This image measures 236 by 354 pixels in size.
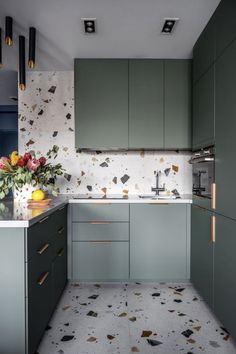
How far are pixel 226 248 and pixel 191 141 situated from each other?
1495 millimetres

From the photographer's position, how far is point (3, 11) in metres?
2.24

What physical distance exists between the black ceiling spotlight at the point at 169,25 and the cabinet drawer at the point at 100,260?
204cm

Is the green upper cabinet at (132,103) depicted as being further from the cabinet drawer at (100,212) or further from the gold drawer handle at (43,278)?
the gold drawer handle at (43,278)

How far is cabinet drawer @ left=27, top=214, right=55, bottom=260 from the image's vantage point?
5.07 ft

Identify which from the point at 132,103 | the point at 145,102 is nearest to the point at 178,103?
the point at 145,102

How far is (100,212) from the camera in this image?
113 inches

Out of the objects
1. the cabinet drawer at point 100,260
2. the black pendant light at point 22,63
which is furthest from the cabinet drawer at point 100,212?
the black pendant light at point 22,63

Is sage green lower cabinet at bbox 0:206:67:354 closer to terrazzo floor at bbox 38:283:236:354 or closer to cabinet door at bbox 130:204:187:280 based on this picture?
terrazzo floor at bbox 38:283:236:354

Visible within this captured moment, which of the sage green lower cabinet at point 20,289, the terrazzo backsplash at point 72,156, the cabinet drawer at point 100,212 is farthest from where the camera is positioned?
the terrazzo backsplash at point 72,156

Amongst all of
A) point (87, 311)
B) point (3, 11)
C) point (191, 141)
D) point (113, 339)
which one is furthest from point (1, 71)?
point (113, 339)

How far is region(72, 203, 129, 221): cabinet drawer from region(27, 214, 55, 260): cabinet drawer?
27.9 inches

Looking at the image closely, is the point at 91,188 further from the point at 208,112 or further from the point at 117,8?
the point at 117,8

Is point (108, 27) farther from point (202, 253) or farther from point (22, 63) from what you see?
point (202, 253)

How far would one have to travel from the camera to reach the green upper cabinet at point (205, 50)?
2230mm
